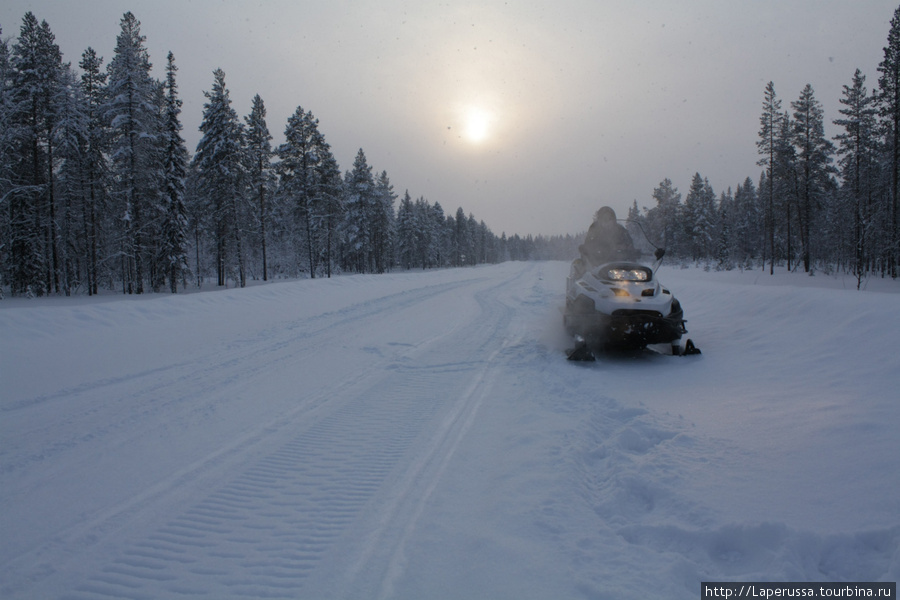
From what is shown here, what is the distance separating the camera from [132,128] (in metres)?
26.6

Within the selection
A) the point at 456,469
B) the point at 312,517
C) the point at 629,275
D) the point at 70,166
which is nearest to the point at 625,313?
the point at 629,275

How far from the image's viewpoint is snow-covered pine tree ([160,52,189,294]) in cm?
2959

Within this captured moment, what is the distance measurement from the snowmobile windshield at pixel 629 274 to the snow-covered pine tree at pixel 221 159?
3286 centimetres

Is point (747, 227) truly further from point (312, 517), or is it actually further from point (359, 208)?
point (312, 517)

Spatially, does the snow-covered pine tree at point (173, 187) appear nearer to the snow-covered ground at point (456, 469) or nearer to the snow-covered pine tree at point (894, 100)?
the snow-covered ground at point (456, 469)

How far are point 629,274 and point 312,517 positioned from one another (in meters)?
6.40

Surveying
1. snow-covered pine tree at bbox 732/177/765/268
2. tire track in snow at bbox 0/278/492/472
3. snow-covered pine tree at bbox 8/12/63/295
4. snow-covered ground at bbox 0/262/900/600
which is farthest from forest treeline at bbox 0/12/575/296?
snow-covered pine tree at bbox 732/177/765/268

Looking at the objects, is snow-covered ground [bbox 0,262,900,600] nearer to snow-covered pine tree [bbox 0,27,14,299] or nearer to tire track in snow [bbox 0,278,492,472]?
tire track in snow [bbox 0,278,492,472]

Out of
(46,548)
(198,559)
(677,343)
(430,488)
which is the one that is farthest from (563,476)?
(677,343)

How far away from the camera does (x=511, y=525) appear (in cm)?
288

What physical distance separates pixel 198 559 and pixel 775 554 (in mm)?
3388

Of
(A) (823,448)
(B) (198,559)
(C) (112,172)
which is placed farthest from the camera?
(C) (112,172)

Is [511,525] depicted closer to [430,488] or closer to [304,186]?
[430,488]

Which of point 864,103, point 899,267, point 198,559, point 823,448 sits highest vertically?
point 864,103
